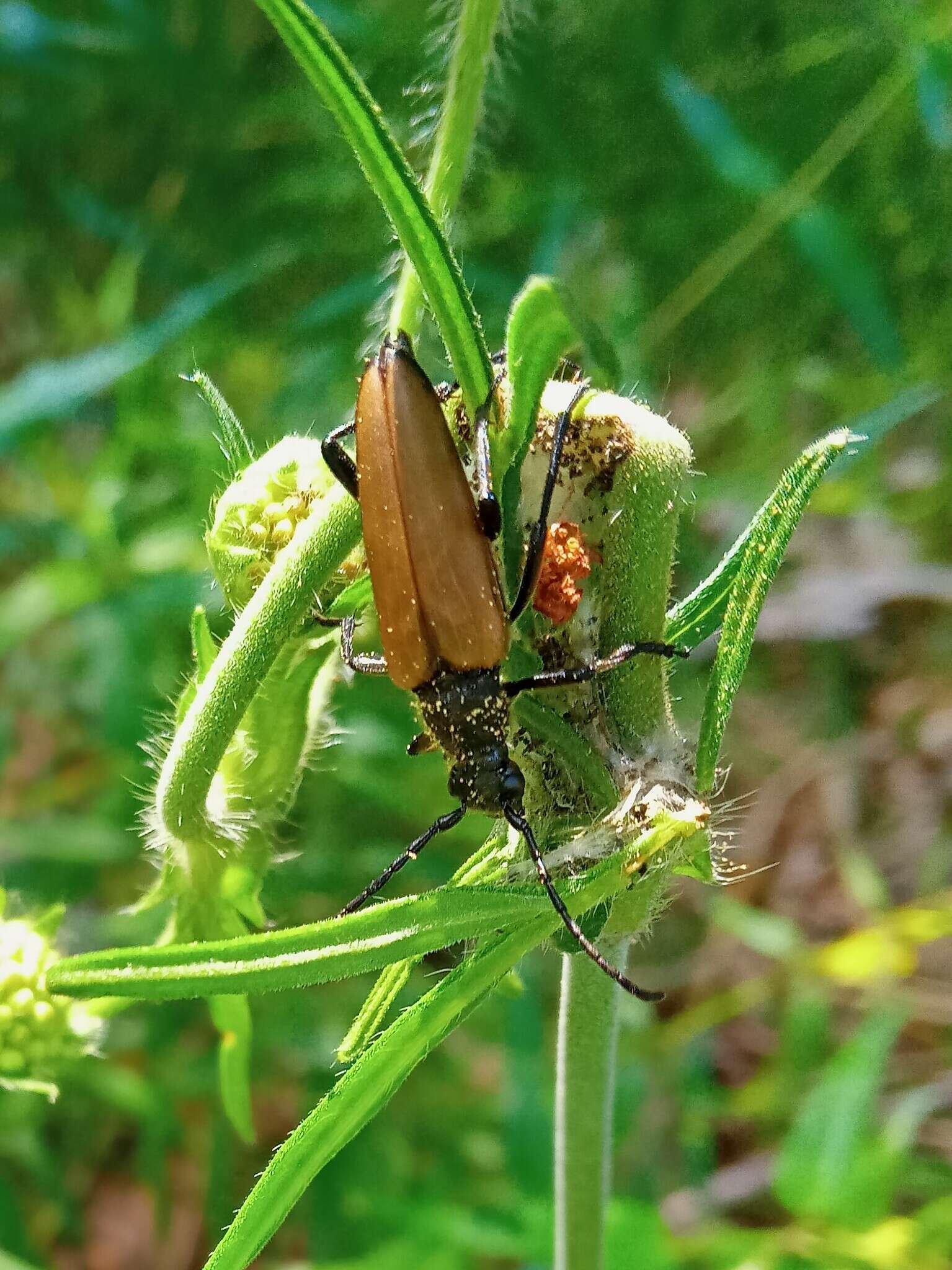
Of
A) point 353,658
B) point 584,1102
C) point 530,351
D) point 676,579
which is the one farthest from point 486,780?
point 676,579

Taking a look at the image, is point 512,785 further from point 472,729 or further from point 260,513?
point 260,513

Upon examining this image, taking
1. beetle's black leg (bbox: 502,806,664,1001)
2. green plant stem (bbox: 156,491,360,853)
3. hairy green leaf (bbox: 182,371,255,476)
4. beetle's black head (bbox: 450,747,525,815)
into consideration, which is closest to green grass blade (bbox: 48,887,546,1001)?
beetle's black leg (bbox: 502,806,664,1001)

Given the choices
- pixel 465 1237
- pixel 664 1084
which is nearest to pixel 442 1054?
pixel 664 1084

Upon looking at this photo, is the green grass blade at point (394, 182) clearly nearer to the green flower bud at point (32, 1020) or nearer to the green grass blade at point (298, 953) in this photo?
the green grass blade at point (298, 953)

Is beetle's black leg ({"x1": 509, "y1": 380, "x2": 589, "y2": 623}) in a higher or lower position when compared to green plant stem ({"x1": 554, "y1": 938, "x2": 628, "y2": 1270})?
higher

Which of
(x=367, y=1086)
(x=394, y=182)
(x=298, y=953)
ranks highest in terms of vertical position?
(x=394, y=182)

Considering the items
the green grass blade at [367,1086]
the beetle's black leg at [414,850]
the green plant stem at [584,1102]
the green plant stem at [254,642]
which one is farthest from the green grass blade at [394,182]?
the beetle's black leg at [414,850]

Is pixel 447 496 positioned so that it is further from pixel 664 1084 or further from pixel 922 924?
pixel 664 1084

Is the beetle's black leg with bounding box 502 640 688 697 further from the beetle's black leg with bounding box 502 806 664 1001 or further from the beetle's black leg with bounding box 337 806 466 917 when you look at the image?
the beetle's black leg with bounding box 337 806 466 917
